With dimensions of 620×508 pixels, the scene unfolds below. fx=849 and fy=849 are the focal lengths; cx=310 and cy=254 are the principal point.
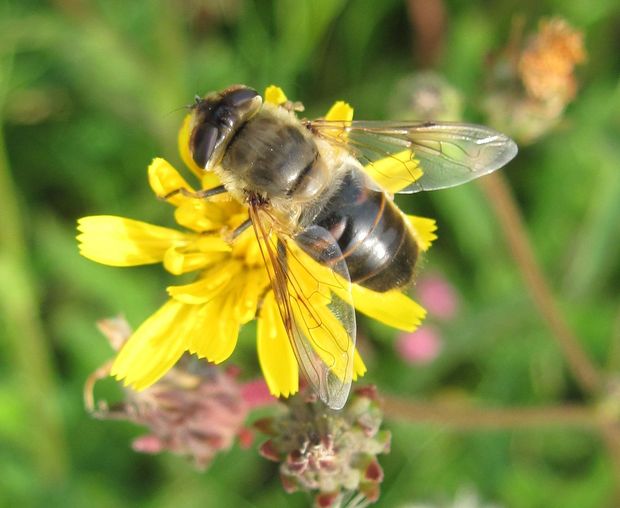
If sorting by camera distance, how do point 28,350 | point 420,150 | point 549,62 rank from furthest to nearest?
1. point 28,350
2. point 549,62
3. point 420,150

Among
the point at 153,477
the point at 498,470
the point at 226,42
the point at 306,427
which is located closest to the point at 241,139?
the point at 306,427

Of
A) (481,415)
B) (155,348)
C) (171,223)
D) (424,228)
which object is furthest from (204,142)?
(171,223)

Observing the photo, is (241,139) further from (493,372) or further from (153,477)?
(153,477)

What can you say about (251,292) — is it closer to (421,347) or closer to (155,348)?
(155,348)

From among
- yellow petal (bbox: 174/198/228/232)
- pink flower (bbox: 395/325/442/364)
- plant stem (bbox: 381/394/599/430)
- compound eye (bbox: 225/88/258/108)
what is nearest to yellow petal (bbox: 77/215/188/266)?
yellow petal (bbox: 174/198/228/232)

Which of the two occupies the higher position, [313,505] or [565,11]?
[565,11]

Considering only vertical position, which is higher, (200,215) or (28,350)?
(200,215)
